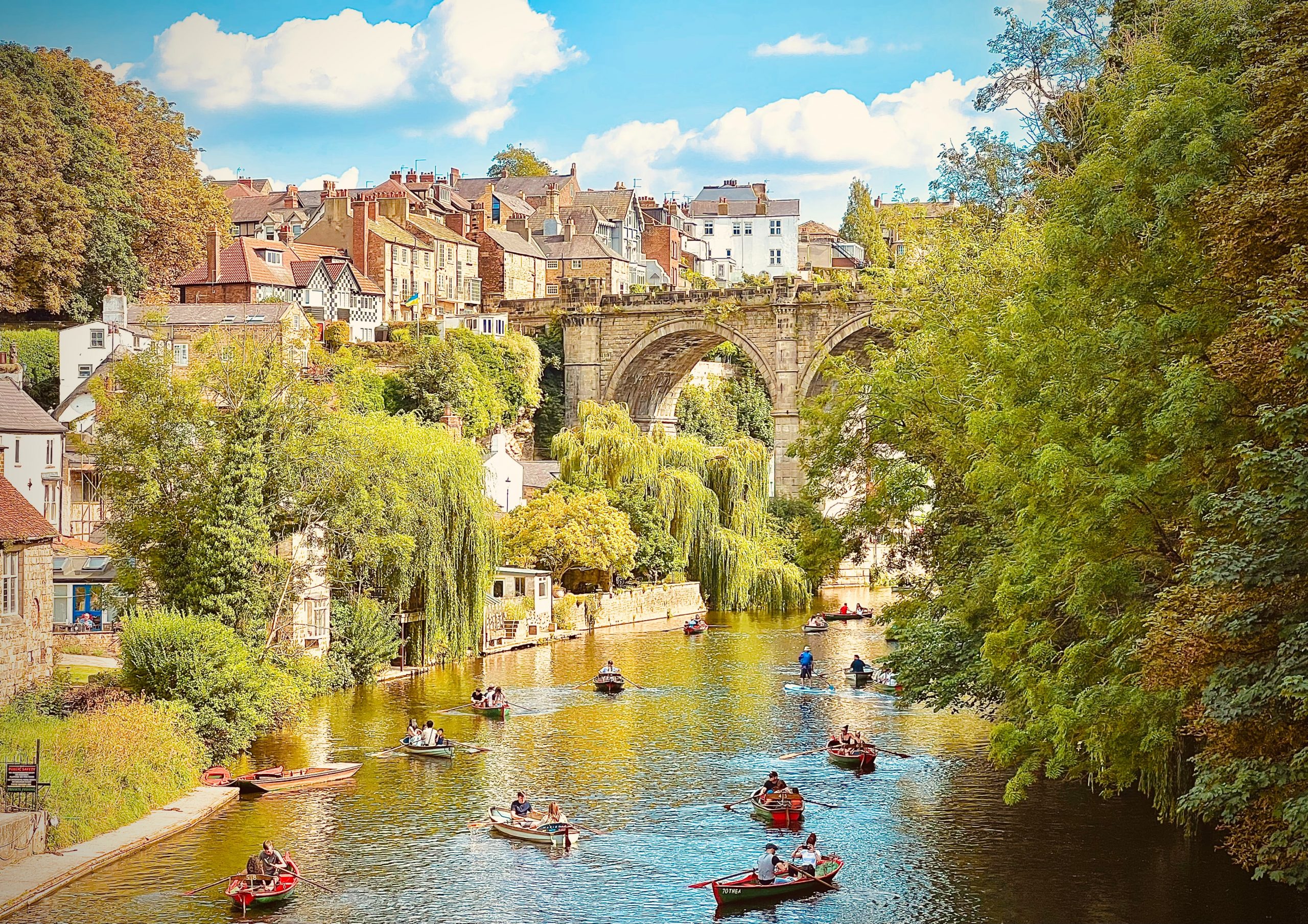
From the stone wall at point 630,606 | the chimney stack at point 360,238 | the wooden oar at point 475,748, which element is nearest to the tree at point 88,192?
the chimney stack at point 360,238

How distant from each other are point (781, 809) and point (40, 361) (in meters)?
34.6

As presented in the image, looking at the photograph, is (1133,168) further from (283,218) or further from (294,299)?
(283,218)

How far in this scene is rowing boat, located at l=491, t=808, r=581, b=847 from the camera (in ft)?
66.2

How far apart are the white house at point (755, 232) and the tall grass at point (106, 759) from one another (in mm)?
81429

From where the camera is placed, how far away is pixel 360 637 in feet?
107

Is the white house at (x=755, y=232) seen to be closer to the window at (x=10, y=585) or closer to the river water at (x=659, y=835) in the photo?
the river water at (x=659, y=835)

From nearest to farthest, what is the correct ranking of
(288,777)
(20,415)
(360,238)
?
(288,777), (20,415), (360,238)

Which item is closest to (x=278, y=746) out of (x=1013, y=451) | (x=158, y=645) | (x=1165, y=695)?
(x=158, y=645)

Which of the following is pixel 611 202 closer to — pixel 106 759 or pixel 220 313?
→ pixel 220 313

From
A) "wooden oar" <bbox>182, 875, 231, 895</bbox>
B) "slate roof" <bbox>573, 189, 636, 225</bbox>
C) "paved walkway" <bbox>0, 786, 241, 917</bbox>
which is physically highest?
"slate roof" <bbox>573, 189, 636, 225</bbox>

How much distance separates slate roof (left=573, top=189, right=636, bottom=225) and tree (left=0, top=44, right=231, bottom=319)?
103 feet

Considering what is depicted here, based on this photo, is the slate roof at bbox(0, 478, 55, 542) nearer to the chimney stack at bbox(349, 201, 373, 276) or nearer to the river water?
the river water

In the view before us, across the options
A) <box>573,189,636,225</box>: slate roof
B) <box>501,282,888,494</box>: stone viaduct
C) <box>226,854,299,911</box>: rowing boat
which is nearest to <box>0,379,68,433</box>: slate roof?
<box>226,854,299,911</box>: rowing boat

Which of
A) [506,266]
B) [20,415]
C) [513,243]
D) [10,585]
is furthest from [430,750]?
[513,243]
